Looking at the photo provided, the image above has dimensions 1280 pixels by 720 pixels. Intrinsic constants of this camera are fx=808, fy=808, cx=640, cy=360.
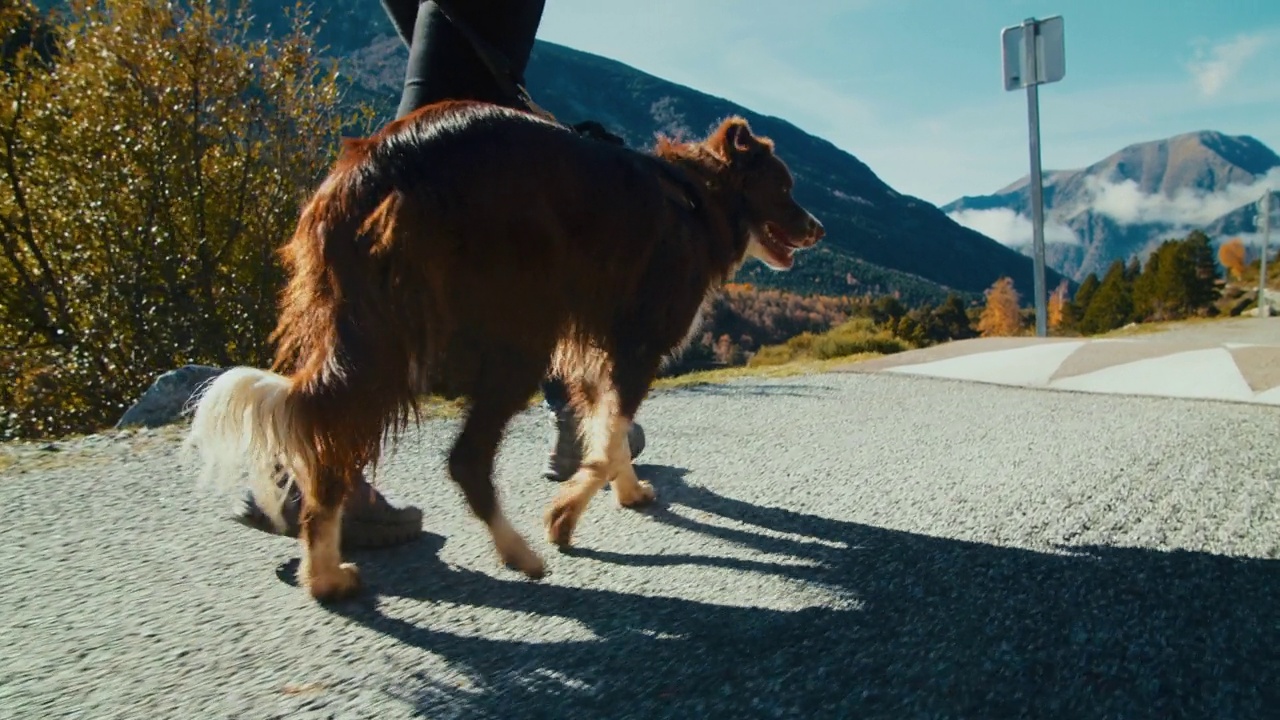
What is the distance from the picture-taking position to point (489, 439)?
8.33 feet

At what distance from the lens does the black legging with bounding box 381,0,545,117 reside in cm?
297

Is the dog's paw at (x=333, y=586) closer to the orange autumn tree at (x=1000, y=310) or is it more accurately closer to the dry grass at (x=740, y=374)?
the dry grass at (x=740, y=374)

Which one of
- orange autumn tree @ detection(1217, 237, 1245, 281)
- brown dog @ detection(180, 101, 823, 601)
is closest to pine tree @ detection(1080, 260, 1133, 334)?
orange autumn tree @ detection(1217, 237, 1245, 281)

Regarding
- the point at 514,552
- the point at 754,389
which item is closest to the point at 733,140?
the point at 514,552

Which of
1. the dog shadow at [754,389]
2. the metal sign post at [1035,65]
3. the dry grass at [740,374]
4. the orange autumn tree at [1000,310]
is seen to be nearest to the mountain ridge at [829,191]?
the orange autumn tree at [1000,310]

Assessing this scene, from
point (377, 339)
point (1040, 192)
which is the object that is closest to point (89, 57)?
point (377, 339)

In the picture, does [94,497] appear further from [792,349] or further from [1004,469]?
[792,349]

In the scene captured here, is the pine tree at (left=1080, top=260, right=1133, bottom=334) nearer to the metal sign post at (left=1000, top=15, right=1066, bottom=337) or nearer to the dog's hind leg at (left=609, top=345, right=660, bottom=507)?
the metal sign post at (left=1000, top=15, right=1066, bottom=337)

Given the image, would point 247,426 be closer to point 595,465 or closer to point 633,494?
point 595,465

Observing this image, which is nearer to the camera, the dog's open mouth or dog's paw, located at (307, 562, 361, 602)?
dog's paw, located at (307, 562, 361, 602)

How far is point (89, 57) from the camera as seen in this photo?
6.93 m

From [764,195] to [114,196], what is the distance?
6.07 m

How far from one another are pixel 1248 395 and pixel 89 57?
947 centimetres

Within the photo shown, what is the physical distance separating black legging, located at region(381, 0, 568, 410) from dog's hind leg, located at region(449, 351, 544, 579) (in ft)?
3.76
